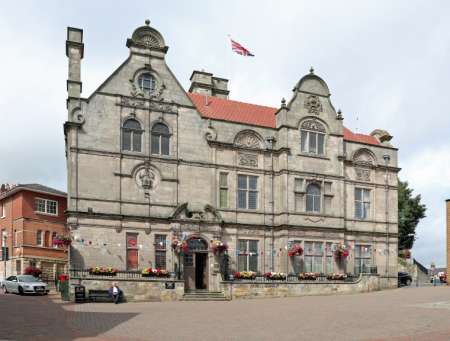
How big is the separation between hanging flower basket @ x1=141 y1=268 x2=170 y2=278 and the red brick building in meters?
16.7

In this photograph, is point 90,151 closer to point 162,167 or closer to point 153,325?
point 162,167

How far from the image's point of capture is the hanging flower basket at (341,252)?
1435 inches

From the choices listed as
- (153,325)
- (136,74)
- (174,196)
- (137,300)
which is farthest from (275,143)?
(153,325)

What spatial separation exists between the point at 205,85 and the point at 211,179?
1312 cm

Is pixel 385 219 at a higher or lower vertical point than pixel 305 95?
lower

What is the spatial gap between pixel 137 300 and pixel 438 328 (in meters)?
16.7

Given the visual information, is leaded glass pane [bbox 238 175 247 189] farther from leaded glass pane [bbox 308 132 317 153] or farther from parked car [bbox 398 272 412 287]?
parked car [bbox 398 272 412 287]

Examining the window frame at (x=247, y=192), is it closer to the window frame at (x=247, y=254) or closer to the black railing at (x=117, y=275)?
the window frame at (x=247, y=254)

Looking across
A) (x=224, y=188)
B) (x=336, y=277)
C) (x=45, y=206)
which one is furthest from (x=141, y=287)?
(x=45, y=206)

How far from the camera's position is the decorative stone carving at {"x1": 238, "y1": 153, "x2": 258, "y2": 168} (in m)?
35.9

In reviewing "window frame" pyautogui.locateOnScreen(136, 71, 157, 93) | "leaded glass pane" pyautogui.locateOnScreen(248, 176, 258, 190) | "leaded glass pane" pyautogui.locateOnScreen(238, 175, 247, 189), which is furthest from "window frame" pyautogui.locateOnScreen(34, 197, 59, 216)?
"leaded glass pane" pyautogui.locateOnScreen(248, 176, 258, 190)

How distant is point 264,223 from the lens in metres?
35.9

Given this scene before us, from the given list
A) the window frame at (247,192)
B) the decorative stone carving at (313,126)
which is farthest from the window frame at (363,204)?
the window frame at (247,192)

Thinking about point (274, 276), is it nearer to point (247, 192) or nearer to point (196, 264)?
point (196, 264)
